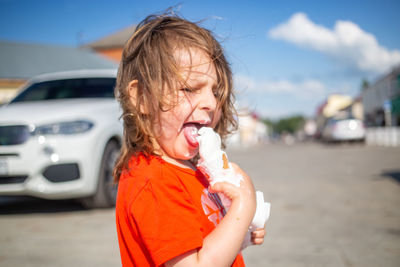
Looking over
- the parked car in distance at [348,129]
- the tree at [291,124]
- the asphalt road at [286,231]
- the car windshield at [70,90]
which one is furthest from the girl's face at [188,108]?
the tree at [291,124]

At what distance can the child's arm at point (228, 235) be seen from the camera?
968 millimetres

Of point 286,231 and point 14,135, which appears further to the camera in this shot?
point 14,135

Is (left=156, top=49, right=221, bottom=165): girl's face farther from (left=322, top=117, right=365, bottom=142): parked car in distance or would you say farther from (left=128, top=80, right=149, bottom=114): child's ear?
(left=322, top=117, right=365, bottom=142): parked car in distance

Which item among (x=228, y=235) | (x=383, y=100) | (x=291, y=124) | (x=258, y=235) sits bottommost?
(x=291, y=124)

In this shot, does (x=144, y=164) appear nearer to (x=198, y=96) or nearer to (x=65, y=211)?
(x=198, y=96)

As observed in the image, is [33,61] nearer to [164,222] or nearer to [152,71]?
[152,71]

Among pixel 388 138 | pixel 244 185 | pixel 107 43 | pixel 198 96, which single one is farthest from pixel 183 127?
pixel 107 43

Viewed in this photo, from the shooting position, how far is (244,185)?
1.09m

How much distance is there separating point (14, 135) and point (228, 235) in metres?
3.61

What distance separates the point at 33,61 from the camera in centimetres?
2925

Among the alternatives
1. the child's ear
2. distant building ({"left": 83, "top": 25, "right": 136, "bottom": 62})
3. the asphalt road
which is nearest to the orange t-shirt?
the child's ear

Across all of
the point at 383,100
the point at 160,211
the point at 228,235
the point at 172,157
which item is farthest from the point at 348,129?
the point at 383,100

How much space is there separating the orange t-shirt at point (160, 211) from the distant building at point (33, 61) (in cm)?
2758

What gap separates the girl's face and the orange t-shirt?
0.24 ft
